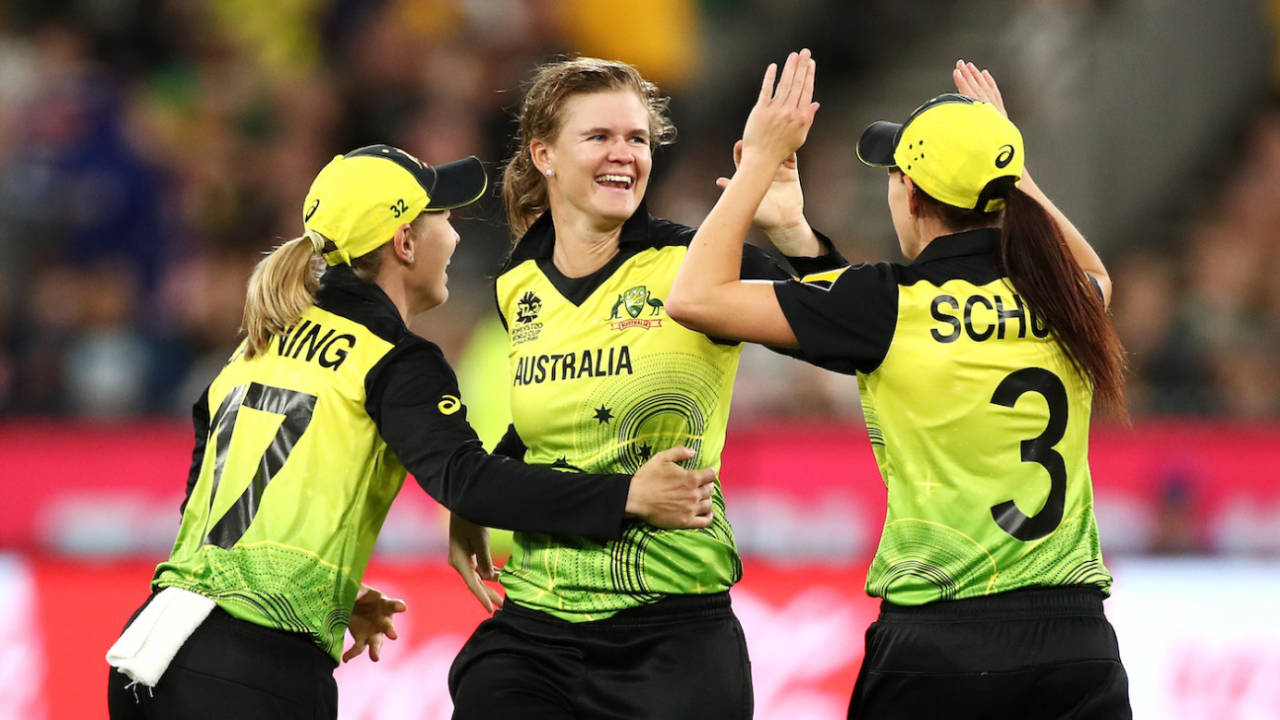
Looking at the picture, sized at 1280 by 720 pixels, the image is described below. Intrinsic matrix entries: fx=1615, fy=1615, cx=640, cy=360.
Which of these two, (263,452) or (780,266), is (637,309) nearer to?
(780,266)

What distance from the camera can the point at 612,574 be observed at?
3.99 m

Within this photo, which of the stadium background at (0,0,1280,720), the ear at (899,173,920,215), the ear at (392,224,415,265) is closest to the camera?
the ear at (899,173,920,215)

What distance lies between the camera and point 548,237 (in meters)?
4.49

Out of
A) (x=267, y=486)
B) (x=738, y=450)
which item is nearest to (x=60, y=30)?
(x=738, y=450)

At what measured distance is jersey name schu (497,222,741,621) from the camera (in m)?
4.00

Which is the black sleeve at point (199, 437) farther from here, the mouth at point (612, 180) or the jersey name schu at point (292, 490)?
the mouth at point (612, 180)

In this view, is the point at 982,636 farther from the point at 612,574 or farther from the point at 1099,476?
the point at 1099,476

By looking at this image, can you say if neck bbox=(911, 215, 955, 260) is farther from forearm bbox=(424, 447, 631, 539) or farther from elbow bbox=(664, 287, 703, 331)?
forearm bbox=(424, 447, 631, 539)

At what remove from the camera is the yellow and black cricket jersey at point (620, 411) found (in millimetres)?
4004

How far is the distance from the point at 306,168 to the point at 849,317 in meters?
8.31

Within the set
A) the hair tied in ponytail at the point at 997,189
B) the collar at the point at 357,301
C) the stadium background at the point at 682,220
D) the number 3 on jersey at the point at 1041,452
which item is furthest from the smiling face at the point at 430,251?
the stadium background at the point at 682,220

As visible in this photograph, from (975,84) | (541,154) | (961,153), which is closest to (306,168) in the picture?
(541,154)

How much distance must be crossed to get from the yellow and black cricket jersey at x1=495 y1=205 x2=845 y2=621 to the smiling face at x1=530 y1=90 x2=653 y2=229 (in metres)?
0.16

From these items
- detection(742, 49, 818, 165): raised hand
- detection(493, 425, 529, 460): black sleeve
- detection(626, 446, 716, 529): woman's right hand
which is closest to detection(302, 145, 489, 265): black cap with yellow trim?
detection(493, 425, 529, 460): black sleeve
